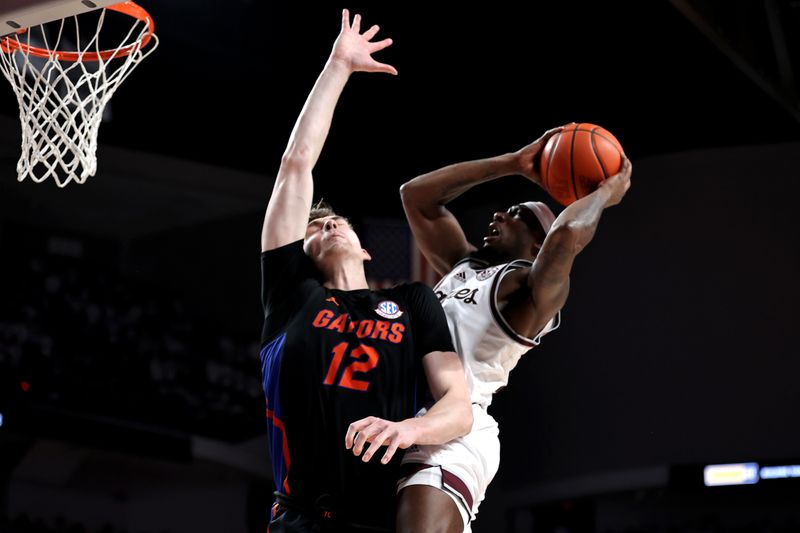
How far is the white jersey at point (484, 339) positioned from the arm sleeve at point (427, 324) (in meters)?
0.37

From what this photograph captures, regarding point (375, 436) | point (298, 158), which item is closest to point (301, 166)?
point (298, 158)

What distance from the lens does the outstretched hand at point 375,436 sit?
223 cm

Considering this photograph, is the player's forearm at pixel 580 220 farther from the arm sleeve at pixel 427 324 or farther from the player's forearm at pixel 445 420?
the player's forearm at pixel 445 420

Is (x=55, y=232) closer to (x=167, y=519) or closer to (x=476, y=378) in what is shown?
(x=167, y=519)

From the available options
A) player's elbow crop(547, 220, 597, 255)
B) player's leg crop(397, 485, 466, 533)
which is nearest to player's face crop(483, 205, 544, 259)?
player's elbow crop(547, 220, 597, 255)

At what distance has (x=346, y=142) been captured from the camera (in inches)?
414

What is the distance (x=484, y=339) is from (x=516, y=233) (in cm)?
74

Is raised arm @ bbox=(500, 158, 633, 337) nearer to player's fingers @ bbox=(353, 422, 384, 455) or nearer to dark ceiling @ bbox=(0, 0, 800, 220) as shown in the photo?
player's fingers @ bbox=(353, 422, 384, 455)

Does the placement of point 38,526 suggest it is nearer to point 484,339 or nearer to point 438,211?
point 438,211

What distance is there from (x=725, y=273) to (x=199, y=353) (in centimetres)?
561

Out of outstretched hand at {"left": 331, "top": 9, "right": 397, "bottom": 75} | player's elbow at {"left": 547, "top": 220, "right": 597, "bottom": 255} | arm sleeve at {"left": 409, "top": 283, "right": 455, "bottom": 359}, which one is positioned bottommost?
arm sleeve at {"left": 409, "top": 283, "right": 455, "bottom": 359}

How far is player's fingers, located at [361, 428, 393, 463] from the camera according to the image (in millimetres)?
2248

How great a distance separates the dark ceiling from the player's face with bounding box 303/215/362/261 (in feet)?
17.7

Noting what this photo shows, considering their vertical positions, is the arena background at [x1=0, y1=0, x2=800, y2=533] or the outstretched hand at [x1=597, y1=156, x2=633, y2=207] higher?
the arena background at [x1=0, y1=0, x2=800, y2=533]
